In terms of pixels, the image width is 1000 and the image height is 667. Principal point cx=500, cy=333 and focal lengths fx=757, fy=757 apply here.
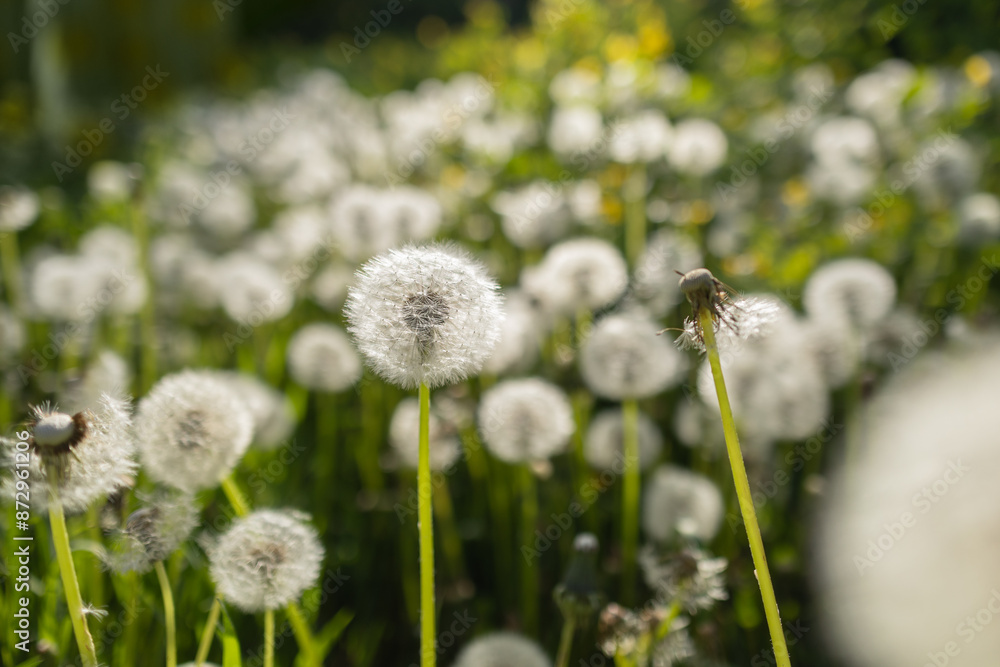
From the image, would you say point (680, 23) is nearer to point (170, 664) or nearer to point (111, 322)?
point (111, 322)

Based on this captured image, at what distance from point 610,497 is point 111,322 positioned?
1.82 m

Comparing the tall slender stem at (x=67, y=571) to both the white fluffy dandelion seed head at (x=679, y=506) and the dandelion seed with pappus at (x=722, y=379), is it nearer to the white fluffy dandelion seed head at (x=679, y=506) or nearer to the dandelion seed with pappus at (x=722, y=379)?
the dandelion seed with pappus at (x=722, y=379)

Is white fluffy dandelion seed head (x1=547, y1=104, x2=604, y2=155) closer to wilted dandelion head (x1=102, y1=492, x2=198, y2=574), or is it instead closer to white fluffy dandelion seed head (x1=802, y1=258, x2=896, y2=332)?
white fluffy dandelion seed head (x1=802, y1=258, x2=896, y2=332)

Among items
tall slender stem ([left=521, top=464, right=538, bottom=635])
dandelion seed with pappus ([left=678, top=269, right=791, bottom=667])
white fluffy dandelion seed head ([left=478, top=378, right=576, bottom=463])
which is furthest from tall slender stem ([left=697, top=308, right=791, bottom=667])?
tall slender stem ([left=521, top=464, right=538, bottom=635])

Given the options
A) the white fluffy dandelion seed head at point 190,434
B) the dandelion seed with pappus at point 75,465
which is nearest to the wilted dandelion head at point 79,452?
the dandelion seed with pappus at point 75,465

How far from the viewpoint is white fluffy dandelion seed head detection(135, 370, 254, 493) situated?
1.18m

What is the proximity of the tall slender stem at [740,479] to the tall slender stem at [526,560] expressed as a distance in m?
0.83

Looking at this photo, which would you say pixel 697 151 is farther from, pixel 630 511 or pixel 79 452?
pixel 79 452

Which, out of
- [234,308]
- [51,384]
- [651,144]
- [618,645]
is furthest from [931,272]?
[51,384]

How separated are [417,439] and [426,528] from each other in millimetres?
805

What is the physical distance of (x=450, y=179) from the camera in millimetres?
3176

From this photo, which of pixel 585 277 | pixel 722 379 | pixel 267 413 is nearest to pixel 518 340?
pixel 585 277

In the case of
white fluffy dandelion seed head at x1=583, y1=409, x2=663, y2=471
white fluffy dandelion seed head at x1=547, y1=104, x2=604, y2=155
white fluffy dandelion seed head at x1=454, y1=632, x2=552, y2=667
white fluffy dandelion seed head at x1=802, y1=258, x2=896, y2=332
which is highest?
white fluffy dandelion seed head at x1=547, y1=104, x2=604, y2=155

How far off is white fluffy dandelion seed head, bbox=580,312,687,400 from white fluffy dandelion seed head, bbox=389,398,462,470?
346 millimetres
